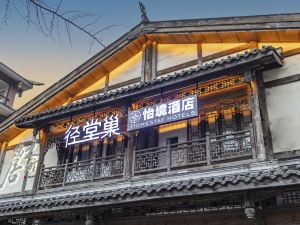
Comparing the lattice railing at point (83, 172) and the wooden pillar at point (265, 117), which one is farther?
the lattice railing at point (83, 172)

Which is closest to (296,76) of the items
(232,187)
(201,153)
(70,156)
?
(201,153)

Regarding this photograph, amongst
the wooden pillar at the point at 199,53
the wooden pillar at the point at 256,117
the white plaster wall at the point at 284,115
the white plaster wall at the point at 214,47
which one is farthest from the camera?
the wooden pillar at the point at 199,53

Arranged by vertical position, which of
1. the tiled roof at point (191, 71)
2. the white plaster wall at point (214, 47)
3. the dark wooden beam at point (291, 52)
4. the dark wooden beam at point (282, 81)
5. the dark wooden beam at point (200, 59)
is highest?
the white plaster wall at point (214, 47)

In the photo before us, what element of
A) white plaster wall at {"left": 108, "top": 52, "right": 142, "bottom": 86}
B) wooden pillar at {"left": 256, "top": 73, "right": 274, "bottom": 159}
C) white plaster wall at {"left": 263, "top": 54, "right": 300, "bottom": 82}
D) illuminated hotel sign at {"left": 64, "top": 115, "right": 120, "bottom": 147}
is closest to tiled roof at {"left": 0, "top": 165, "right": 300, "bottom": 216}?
wooden pillar at {"left": 256, "top": 73, "right": 274, "bottom": 159}

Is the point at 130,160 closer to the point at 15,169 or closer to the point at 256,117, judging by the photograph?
the point at 256,117

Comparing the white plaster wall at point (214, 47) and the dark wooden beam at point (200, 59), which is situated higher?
the white plaster wall at point (214, 47)

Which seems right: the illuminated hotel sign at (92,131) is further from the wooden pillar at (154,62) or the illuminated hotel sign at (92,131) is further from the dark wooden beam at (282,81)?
the dark wooden beam at (282,81)

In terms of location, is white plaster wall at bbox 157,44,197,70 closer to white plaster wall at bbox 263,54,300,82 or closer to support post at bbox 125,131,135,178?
white plaster wall at bbox 263,54,300,82

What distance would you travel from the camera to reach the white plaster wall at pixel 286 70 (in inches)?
431

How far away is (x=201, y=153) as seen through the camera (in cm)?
1110

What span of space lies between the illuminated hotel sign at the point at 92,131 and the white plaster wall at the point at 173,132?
5.04ft

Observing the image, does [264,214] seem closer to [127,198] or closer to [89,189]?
[127,198]

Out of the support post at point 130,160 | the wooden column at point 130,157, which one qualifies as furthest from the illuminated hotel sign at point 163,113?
the support post at point 130,160

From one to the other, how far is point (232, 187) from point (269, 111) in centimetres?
340
